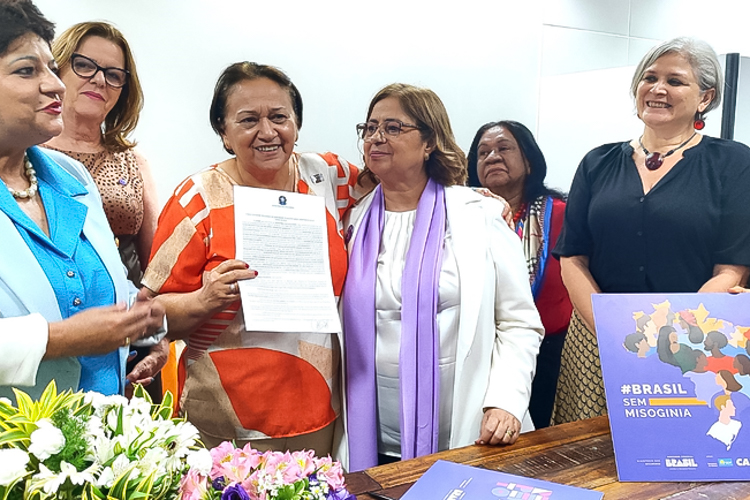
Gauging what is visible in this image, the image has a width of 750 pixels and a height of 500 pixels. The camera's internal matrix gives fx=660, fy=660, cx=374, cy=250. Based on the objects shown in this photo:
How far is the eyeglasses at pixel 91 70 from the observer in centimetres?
217

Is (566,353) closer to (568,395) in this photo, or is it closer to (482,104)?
(568,395)

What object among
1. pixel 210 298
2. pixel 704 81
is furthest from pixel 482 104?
pixel 210 298

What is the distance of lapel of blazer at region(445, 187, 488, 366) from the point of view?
6.27 ft

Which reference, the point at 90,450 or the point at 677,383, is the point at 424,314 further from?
the point at 90,450

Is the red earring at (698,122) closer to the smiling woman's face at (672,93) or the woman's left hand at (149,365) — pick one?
the smiling woman's face at (672,93)

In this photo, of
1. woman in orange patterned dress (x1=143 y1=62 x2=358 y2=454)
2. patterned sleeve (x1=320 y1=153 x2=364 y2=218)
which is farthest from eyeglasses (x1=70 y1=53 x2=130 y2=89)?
patterned sleeve (x1=320 y1=153 x2=364 y2=218)

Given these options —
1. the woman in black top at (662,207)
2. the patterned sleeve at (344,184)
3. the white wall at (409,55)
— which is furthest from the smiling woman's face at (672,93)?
the white wall at (409,55)

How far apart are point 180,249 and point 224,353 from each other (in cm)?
31

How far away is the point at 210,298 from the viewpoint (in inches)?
67.4

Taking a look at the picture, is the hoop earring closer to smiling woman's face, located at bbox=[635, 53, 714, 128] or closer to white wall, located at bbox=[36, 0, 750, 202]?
smiling woman's face, located at bbox=[635, 53, 714, 128]

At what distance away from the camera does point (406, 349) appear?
6.31ft

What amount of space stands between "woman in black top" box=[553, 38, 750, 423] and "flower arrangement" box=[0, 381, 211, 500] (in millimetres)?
1667

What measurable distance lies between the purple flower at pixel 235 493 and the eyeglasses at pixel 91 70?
1.75m

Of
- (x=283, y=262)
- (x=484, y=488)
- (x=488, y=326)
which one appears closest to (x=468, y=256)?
(x=488, y=326)
